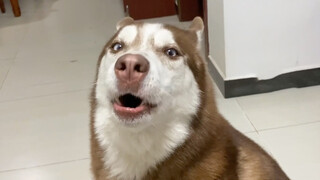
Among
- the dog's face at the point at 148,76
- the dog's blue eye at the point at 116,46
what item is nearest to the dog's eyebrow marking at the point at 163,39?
the dog's face at the point at 148,76

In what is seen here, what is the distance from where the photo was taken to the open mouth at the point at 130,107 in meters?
1.24

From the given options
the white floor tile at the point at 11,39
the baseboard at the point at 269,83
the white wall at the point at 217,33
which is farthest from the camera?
the white floor tile at the point at 11,39

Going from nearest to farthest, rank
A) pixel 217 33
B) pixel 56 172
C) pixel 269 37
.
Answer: pixel 56 172, pixel 269 37, pixel 217 33

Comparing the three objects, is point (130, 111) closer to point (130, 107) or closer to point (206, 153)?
point (130, 107)

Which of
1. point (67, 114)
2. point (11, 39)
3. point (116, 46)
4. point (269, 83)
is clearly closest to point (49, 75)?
point (67, 114)

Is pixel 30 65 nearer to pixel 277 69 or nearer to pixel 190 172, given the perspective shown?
pixel 277 69

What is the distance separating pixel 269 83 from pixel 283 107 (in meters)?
0.19

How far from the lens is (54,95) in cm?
299

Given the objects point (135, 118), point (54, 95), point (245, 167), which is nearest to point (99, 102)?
point (135, 118)

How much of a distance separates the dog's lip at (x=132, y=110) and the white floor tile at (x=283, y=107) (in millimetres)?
1277

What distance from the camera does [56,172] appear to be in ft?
7.30

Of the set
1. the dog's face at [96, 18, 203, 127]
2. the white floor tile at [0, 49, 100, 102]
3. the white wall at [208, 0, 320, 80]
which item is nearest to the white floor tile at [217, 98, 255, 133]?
the white wall at [208, 0, 320, 80]

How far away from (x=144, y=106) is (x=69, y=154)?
1198 mm

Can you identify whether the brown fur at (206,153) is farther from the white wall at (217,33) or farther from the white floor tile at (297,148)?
the white wall at (217,33)
